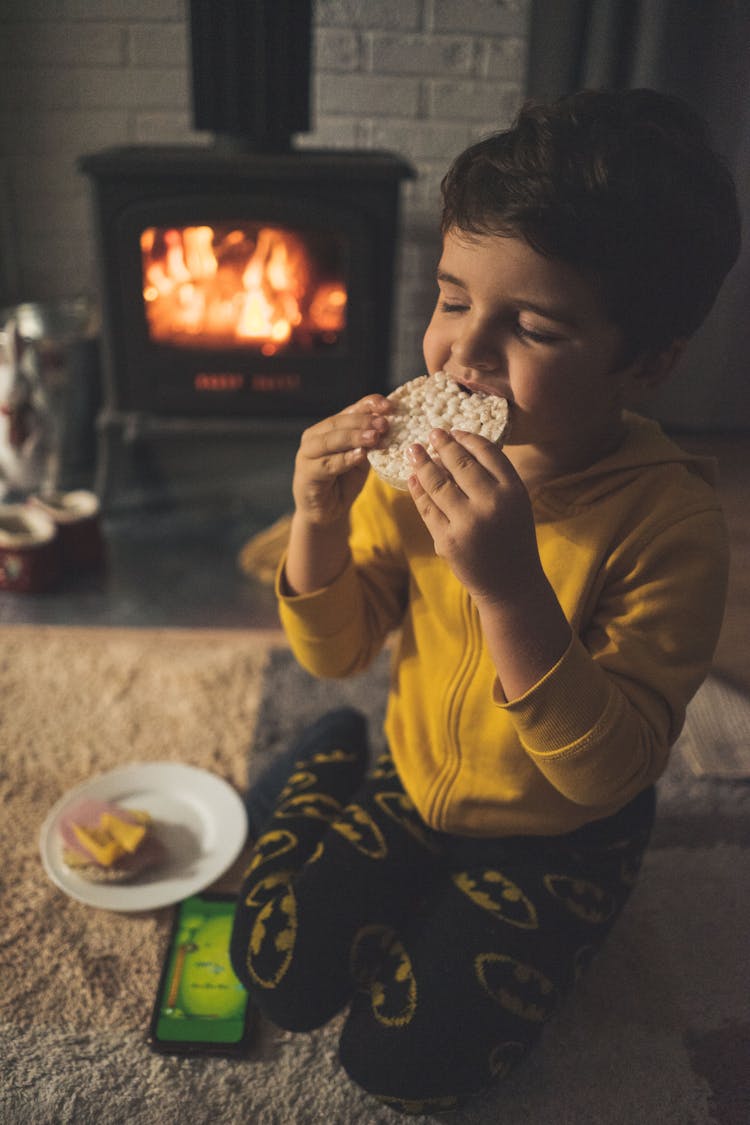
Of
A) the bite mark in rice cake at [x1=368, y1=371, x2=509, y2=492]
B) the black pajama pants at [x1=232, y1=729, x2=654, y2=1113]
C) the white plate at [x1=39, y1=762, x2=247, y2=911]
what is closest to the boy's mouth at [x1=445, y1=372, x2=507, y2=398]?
the bite mark in rice cake at [x1=368, y1=371, x2=509, y2=492]

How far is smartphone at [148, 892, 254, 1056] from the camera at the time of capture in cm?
92

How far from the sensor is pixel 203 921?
3.43ft

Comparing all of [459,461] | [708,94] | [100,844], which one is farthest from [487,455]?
[100,844]

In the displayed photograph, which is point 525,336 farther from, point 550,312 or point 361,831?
point 361,831

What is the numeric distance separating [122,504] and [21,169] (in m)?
0.82

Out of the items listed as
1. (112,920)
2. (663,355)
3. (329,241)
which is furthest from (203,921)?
(329,241)

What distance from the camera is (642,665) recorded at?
79cm

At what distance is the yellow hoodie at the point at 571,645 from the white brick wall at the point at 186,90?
133cm

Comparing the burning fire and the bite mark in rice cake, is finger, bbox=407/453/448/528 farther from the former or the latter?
the burning fire

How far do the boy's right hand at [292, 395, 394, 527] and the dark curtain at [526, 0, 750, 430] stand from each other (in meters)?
0.37

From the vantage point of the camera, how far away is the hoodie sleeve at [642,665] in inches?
29.3

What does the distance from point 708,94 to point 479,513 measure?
63 centimetres

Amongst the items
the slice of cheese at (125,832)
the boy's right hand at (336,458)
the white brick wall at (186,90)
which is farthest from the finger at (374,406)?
the white brick wall at (186,90)

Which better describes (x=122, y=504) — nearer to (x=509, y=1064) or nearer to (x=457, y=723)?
(x=457, y=723)
